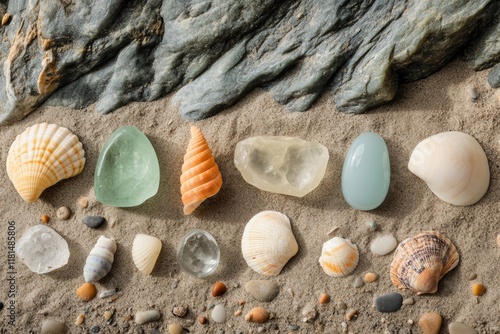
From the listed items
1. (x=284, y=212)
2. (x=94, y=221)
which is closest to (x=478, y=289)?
(x=284, y=212)

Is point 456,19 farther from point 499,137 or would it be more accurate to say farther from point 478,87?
point 499,137

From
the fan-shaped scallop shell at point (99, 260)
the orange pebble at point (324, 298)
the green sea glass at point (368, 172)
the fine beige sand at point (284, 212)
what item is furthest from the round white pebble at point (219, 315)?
the green sea glass at point (368, 172)

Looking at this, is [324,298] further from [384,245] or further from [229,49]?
[229,49]

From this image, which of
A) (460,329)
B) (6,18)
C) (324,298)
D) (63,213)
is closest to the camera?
(460,329)

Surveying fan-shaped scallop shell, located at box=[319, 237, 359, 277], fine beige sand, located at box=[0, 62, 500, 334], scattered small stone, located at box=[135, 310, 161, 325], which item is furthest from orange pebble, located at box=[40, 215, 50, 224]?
fan-shaped scallop shell, located at box=[319, 237, 359, 277]

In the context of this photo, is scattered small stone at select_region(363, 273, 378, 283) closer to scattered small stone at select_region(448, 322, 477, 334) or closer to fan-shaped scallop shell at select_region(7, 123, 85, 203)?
scattered small stone at select_region(448, 322, 477, 334)

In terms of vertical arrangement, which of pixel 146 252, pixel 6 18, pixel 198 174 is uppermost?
pixel 6 18

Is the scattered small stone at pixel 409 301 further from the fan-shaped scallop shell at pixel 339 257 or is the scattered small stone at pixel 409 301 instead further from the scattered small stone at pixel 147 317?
the scattered small stone at pixel 147 317
